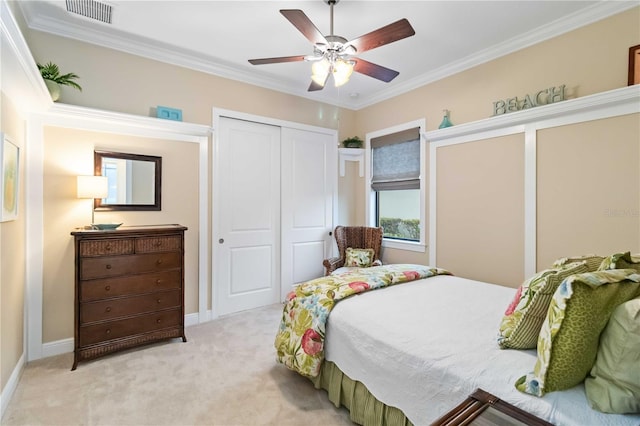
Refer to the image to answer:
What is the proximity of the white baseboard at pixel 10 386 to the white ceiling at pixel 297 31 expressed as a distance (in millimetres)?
2742

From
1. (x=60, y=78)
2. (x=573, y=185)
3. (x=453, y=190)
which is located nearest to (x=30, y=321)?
(x=60, y=78)

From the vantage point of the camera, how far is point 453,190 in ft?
11.5

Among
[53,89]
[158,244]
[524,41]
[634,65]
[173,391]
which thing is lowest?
[173,391]

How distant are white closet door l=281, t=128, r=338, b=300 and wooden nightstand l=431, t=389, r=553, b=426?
125 inches

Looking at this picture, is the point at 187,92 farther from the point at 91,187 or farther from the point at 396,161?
the point at 396,161

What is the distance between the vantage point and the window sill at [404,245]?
12.6ft

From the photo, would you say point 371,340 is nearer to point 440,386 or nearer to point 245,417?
point 440,386

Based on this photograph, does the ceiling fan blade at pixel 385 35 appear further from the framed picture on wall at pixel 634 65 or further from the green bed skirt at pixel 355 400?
the green bed skirt at pixel 355 400

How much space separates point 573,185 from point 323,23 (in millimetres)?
2567

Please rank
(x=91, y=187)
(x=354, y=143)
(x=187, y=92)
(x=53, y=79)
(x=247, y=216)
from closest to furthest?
(x=53, y=79)
(x=91, y=187)
(x=187, y=92)
(x=247, y=216)
(x=354, y=143)

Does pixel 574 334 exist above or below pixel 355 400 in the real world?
above

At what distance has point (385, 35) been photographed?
199 centimetres

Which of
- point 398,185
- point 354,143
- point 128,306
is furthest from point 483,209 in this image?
point 128,306

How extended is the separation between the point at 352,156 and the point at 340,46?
102 inches
